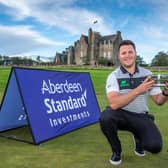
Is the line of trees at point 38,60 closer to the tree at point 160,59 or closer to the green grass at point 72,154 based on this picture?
the tree at point 160,59

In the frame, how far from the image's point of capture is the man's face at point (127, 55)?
424 cm

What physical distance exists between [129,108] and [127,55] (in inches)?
25.4

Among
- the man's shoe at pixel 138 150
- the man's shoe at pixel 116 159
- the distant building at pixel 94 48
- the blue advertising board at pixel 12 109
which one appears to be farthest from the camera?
the distant building at pixel 94 48

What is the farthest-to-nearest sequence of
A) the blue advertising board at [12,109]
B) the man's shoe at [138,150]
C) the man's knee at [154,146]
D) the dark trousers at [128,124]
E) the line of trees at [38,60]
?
the line of trees at [38,60]
the blue advertising board at [12,109]
the man's shoe at [138,150]
the dark trousers at [128,124]
the man's knee at [154,146]

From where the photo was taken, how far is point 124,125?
429 centimetres

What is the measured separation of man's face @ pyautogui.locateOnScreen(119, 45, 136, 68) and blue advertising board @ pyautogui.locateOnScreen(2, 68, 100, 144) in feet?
5.43

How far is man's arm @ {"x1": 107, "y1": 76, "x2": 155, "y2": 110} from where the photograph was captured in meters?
3.92

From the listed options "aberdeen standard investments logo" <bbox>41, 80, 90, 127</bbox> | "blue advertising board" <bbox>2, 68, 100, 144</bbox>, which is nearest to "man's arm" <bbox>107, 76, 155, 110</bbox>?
"blue advertising board" <bbox>2, 68, 100, 144</bbox>

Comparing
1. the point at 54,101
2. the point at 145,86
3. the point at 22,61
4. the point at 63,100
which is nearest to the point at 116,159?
the point at 145,86

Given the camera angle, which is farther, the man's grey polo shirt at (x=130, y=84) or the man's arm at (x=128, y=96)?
the man's grey polo shirt at (x=130, y=84)

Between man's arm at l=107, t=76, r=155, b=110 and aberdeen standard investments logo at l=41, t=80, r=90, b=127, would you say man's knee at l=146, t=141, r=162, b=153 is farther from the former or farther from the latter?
aberdeen standard investments logo at l=41, t=80, r=90, b=127

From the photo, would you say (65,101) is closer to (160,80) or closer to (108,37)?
(160,80)

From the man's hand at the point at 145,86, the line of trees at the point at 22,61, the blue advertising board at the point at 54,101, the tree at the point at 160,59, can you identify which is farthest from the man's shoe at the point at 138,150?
the tree at the point at 160,59

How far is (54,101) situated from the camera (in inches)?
230
